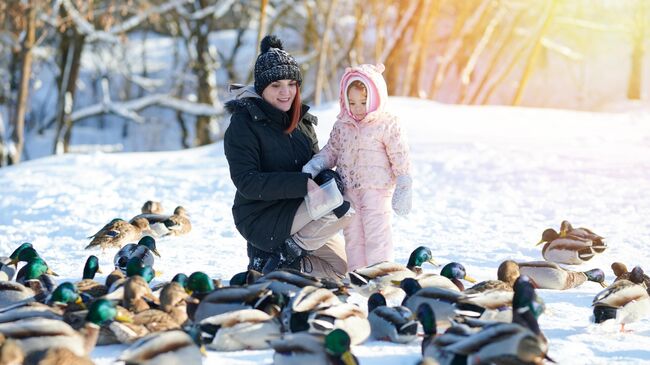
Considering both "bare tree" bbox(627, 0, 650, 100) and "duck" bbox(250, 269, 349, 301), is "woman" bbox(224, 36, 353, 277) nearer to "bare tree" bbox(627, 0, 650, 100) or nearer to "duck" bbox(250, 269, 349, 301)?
"duck" bbox(250, 269, 349, 301)

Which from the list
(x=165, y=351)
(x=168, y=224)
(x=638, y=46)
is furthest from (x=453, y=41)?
(x=165, y=351)

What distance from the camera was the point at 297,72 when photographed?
5.37 meters

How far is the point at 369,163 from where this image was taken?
5352mm

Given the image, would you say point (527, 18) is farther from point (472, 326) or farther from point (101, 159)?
point (472, 326)

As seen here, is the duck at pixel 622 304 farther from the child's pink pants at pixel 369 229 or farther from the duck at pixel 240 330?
the duck at pixel 240 330

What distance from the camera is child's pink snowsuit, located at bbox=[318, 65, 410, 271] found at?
5.33 metres

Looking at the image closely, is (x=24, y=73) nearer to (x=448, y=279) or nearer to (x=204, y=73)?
(x=204, y=73)

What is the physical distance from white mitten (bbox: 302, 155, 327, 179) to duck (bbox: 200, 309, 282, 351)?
1545mm

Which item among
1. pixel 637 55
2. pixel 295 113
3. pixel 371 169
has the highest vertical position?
pixel 637 55

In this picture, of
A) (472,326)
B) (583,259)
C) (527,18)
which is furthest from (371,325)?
(527,18)

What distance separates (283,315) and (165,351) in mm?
674

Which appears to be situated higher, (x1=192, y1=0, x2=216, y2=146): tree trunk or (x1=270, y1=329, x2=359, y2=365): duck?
(x1=192, y1=0, x2=216, y2=146): tree trunk

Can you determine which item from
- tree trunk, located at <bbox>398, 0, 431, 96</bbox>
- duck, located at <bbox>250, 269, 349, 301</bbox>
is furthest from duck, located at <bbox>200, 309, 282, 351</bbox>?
tree trunk, located at <bbox>398, 0, 431, 96</bbox>

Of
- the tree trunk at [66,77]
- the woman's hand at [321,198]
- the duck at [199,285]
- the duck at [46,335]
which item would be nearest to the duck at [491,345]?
the duck at [199,285]
